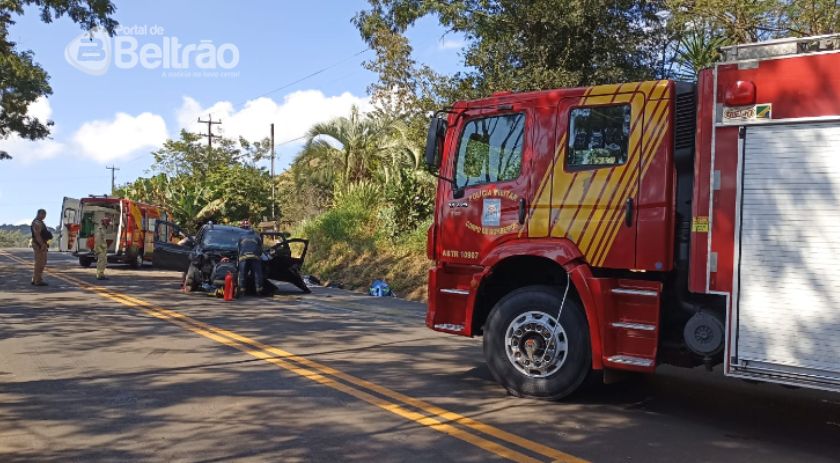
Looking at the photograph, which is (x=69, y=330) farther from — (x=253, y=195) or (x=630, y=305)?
(x=253, y=195)

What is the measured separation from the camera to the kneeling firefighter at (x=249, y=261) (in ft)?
49.6

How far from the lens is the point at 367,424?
537cm

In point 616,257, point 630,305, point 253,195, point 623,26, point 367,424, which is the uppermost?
point 623,26

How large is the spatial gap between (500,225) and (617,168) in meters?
1.20

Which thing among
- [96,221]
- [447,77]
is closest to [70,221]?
[96,221]

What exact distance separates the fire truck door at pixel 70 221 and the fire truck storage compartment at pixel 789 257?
25.0 metres

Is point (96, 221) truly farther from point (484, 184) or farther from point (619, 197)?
point (619, 197)

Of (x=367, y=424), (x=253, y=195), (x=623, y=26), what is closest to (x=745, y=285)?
(x=367, y=424)

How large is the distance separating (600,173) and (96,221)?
23.5m

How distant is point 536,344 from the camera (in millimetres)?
6160

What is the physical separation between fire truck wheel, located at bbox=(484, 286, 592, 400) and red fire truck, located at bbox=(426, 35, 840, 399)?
0.04 ft

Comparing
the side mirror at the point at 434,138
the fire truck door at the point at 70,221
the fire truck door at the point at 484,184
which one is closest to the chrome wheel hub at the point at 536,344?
the fire truck door at the point at 484,184

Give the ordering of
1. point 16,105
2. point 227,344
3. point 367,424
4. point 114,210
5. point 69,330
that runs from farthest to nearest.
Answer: point 16,105
point 114,210
point 69,330
point 227,344
point 367,424

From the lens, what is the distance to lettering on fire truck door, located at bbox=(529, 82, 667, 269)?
5.81 m
